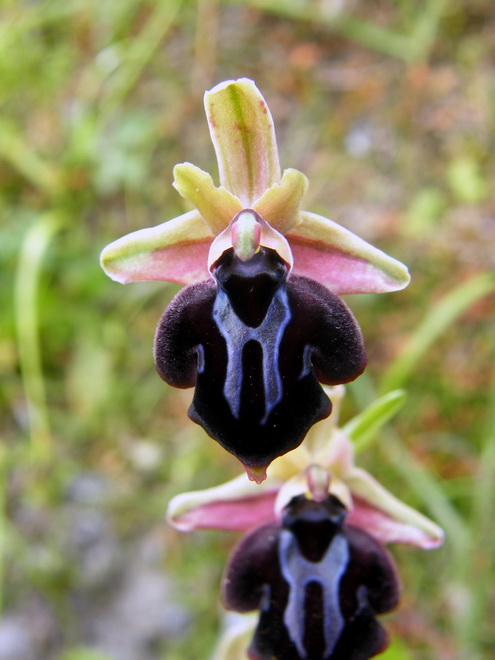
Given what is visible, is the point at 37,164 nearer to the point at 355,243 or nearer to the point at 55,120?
the point at 55,120

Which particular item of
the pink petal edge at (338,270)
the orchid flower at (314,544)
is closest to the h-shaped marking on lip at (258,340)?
the pink petal edge at (338,270)

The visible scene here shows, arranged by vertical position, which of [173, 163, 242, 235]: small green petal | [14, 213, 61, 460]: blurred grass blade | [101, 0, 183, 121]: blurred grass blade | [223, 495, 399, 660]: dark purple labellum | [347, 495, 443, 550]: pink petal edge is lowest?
[223, 495, 399, 660]: dark purple labellum

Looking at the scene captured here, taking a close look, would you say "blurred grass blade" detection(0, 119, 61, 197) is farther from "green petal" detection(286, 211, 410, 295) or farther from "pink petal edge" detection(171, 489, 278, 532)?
"green petal" detection(286, 211, 410, 295)

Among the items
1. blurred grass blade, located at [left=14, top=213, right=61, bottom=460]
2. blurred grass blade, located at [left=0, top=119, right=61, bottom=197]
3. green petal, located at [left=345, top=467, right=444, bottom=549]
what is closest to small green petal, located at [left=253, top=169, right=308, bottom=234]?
green petal, located at [left=345, top=467, right=444, bottom=549]

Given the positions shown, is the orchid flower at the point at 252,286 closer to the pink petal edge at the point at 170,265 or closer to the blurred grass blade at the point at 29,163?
the pink petal edge at the point at 170,265

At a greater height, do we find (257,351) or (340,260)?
(340,260)

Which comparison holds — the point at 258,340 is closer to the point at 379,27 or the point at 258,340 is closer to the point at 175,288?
the point at 175,288

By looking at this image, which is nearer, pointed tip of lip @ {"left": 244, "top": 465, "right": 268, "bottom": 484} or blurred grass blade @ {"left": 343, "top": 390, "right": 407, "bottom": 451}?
pointed tip of lip @ {"left": 244, "top": 465, "right": 268, "bottom": 484}

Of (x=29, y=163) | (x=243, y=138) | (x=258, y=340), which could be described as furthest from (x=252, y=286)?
(x=29, y=163)
